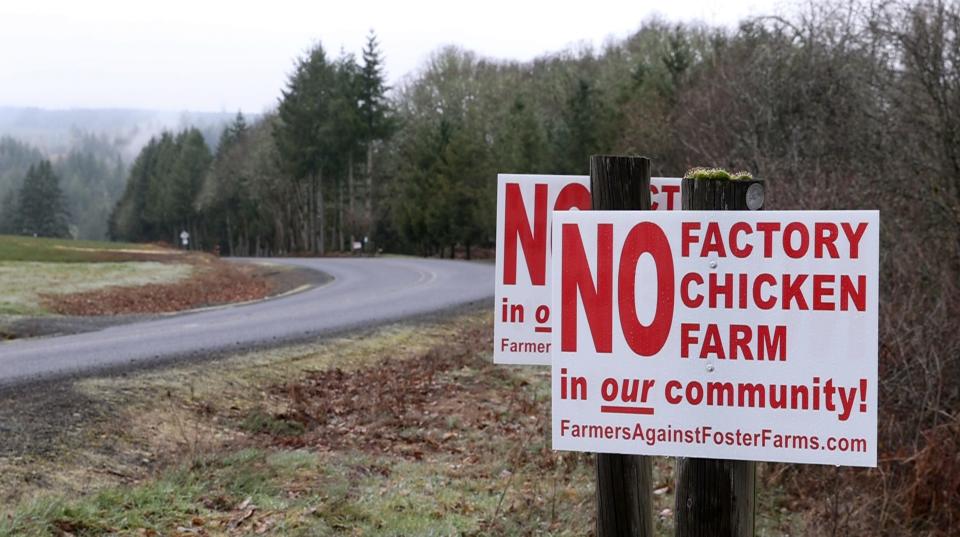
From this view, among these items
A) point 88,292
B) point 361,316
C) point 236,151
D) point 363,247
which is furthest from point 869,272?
point 236,151

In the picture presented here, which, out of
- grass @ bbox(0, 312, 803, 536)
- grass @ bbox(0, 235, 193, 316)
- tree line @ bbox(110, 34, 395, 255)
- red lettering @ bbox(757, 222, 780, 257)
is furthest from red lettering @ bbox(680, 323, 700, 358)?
tree line @ bbox(110, 34, 395, 255)

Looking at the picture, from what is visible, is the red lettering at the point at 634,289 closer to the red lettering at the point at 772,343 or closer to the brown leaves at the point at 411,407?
the red lettering at the point at 772,343

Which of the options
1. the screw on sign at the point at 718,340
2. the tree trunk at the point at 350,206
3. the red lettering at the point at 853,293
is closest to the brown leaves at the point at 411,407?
the screw on sign at the point at 718,340

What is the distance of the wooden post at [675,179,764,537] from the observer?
8.64 feet

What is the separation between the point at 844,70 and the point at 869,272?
1641 cm

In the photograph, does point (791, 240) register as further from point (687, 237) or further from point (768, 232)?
point (687, 237)

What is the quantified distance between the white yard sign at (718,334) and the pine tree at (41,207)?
316 ft

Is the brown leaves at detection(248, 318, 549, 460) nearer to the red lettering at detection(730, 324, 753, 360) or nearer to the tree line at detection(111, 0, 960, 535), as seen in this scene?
the tree line at detection(111, 0, 960, 535)

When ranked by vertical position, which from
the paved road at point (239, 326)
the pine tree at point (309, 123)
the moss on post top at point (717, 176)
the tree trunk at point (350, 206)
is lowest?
the paved road at point (239, 326)

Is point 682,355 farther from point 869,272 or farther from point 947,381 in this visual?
point 947,381

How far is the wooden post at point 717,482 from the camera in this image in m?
2.63

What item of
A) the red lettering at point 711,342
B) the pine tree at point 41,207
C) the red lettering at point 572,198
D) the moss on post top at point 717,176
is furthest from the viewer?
the pine tree at point 41,207

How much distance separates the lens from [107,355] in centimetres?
1136

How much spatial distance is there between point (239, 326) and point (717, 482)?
13021 millimetres
